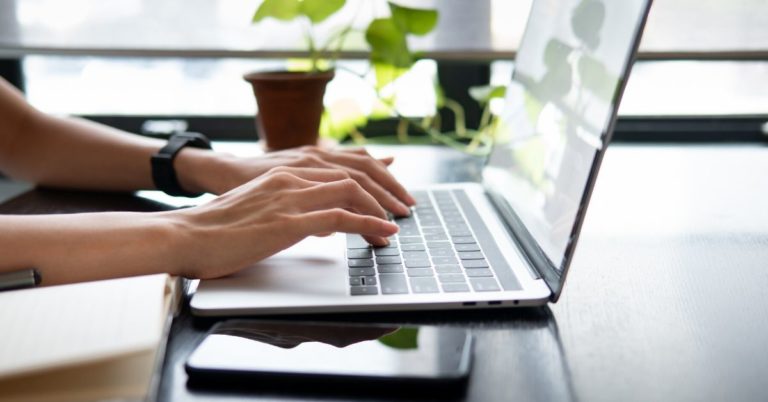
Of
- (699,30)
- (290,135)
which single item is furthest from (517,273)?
(699,30)

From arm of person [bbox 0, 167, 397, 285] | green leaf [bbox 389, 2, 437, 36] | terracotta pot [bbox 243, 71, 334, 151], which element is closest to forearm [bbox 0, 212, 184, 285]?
arm of person [bbox 0, 167, 397, 285]

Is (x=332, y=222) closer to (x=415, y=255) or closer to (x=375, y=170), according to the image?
(x=415, y=255)

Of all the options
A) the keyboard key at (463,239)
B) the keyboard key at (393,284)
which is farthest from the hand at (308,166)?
the keyboard key at (393,284)

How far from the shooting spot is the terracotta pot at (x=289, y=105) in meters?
1.17

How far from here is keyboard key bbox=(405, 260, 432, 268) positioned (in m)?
0.73

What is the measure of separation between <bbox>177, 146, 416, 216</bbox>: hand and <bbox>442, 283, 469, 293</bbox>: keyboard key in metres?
0.23

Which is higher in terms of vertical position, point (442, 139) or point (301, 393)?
point (301, 393)

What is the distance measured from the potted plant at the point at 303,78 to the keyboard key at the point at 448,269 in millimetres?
525

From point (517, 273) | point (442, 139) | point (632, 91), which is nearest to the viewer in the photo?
point (517, 273)

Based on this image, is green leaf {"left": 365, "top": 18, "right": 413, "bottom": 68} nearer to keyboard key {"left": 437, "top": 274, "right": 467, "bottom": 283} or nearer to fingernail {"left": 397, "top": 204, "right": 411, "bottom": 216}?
fingernail {"left": 397, "top": 204, "right": 411, "bottom": 216}

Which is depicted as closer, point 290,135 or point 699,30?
point 290,135

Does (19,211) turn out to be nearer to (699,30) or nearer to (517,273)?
(517,273)

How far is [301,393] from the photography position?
0.52 metres

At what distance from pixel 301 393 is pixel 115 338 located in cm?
12
